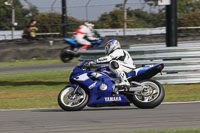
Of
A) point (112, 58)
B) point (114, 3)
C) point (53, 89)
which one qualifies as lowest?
point (53, 89)

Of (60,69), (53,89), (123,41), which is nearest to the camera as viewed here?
(53,89)

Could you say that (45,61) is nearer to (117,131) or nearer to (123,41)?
(123,41)

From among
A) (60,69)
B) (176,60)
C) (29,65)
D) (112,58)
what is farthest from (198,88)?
(29,65)

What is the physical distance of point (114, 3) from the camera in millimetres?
22688

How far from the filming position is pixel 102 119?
716 cm

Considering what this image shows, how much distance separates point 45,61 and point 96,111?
11.8m

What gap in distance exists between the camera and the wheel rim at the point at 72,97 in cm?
831

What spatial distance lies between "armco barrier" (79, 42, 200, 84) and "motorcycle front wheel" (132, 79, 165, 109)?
3717 millimetres

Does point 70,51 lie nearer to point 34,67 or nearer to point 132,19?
point 34,67

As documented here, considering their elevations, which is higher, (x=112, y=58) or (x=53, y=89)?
(x=112, y=58)

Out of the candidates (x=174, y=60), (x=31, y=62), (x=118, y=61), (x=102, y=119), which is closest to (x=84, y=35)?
(x=31, y=62)

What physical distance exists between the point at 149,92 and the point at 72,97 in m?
1.38

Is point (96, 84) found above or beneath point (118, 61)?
beneath

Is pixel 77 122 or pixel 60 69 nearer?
pixel 77 122
